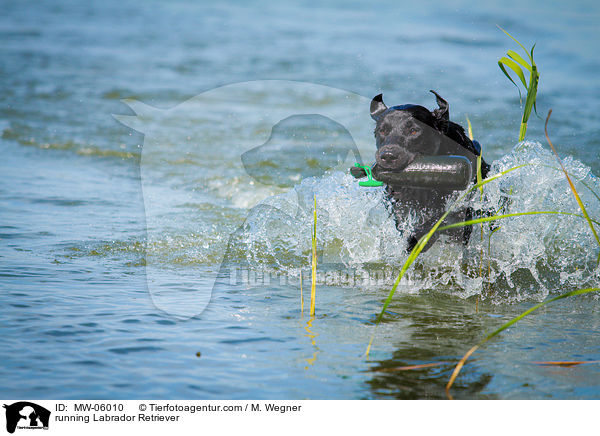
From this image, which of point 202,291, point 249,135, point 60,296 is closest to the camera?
point 60,296

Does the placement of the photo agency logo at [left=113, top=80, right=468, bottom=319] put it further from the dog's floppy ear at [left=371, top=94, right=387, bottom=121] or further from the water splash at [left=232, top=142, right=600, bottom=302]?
the dog's floppy ear at [left=371, top=94, right=387, bottom=121]

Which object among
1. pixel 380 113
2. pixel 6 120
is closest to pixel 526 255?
pixel 380 113

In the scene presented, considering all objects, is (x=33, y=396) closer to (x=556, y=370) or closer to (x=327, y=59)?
(x=556, y=370)

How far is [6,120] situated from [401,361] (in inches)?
327

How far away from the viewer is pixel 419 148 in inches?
163

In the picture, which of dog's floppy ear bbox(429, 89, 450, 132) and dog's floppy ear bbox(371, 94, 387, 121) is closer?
dog's floppy ear bbox(429, 89, 450, 132)

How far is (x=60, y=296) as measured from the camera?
142 inches

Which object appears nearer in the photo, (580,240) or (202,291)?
(202,291)

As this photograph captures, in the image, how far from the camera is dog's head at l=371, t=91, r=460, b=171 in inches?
158
